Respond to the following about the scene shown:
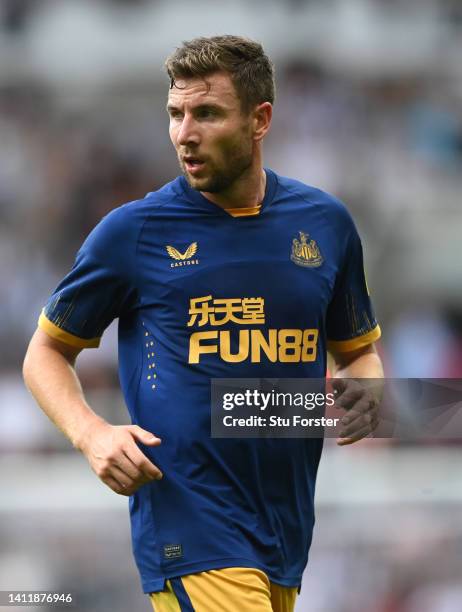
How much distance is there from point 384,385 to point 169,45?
28.0ft

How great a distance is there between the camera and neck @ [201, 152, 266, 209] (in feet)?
13.2

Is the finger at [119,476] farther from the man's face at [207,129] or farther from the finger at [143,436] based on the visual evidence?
the man's face at [207,129]

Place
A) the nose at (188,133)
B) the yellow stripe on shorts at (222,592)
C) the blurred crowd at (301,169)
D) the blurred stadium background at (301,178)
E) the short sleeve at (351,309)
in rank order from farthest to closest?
the blurred crowd at (301,169), the blurred stadium background at (301,178), the short sleeve at (351,309), the nose at (188,133), the yellow stripe on shorts at (222,592)

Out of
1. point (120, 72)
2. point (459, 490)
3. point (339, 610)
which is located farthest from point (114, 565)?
point (120, 72)

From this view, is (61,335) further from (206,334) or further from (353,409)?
(353,409)

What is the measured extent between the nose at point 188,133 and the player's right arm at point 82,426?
0.73m

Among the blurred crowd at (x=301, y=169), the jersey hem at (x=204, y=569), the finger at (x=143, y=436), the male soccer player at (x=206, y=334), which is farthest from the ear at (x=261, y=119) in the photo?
the blurred crowd at (x=301, y=169)

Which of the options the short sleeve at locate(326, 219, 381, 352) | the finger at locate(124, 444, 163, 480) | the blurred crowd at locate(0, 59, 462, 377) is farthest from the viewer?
the blurred crowd at locate(0, 59, 462, 377)

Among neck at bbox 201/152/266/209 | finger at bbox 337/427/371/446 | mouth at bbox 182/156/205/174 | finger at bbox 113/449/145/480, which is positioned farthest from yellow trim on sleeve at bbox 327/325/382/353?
finger at bbox 113/449/145/480

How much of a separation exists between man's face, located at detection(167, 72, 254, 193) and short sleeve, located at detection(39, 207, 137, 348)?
0.27m

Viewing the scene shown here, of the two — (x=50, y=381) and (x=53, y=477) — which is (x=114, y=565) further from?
(x=50, y=381)

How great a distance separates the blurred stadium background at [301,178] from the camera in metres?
9.28

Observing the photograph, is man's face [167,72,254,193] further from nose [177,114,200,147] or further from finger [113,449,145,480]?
finger [113,449,145,480]

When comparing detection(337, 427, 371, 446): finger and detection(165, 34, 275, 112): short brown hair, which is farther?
detection(337, 427, 371, 446): finger
